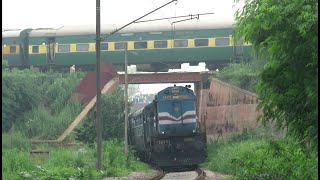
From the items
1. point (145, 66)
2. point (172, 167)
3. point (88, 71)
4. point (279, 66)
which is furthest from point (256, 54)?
point (88, 71)

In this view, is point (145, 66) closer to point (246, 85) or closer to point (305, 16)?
point (246, 85)

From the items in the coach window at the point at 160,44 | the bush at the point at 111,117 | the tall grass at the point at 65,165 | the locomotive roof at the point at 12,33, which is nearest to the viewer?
the tall grass at the point at 65,165

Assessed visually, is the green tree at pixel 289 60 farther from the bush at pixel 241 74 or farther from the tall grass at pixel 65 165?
the bush at pixel 241 74

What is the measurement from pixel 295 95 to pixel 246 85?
36504mm

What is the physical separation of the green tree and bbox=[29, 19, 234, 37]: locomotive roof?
107 ft

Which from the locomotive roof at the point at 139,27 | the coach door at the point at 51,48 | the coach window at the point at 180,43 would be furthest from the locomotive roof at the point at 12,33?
the coach window at the point at 180,43

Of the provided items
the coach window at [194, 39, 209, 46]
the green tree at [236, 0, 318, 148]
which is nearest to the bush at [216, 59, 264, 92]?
the coach window at [194, 39, 209, 46]

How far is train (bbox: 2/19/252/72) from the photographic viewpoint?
149 ft

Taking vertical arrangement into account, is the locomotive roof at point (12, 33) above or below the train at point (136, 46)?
above

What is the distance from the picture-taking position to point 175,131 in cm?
3331

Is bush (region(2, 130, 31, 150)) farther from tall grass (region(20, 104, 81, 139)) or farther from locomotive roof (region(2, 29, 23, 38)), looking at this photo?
locomotive roof (region(2, 29, 23, 38))

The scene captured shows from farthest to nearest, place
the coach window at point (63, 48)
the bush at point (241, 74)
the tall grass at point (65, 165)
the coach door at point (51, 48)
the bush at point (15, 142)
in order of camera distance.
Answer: the coach door at point (51, 48), the coach window at point (63, 48), the bush at point (241, 74), the bush at point (15, 142), the tall grass at point (65, 165)

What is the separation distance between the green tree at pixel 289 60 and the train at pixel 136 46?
32.2 metres

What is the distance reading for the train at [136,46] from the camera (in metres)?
45.5
